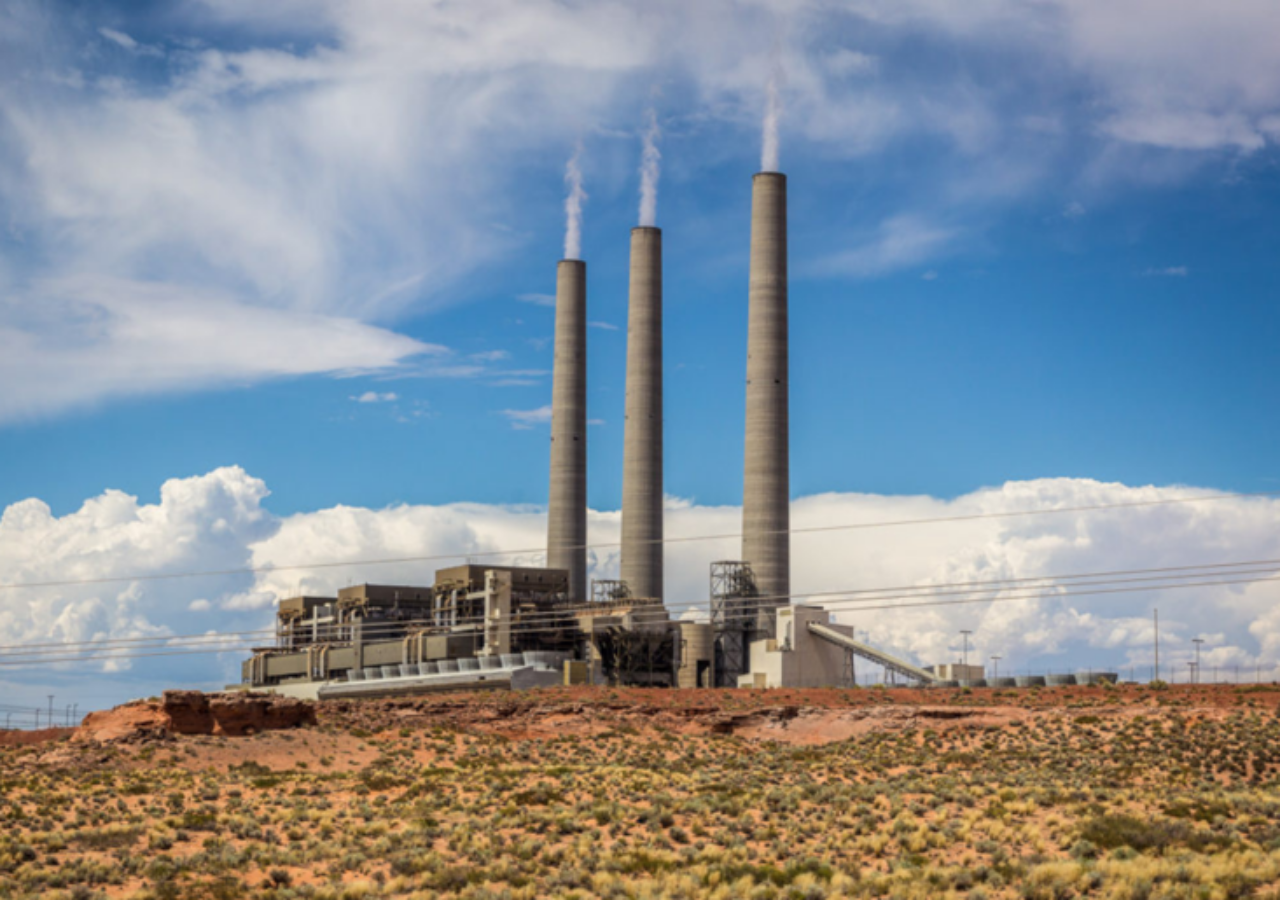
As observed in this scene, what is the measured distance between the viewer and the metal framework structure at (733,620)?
91.6 m

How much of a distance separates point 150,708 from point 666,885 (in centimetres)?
3742

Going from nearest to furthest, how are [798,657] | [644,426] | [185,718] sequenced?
1. [185,718]
2. [798,657]
3. [644,426]

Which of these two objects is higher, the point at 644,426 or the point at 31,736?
the point at 644,426

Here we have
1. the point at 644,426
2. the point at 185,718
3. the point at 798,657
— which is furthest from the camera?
the point at 644,426

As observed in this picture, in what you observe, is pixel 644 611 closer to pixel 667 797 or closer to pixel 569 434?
pixel 569 434

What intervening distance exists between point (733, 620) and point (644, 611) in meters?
6.26

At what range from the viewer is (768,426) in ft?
298

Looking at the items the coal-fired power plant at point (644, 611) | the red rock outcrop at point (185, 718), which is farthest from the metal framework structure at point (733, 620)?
the red rock outcrop at point (185, 718)

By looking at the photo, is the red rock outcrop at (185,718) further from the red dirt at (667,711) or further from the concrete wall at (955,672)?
the concrete wall at (955,672)

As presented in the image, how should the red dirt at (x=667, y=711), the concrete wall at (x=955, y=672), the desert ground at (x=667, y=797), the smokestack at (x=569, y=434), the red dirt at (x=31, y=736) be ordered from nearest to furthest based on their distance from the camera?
the desert ground at (x=667, y=797) → the red dirt at (x=667, y=711) → the red dirt at (x=31, y=736) → the concrete wall at (x=955, y=672) → the smokestack at (x=569, y=434)

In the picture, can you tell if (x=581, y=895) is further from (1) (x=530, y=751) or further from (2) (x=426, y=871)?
(1) (x=530, y=751)

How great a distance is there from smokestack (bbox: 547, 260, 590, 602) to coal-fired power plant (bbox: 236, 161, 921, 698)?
1619mm

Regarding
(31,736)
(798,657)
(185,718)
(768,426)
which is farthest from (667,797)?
(768,426)

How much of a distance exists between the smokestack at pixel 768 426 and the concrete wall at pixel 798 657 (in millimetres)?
2927
